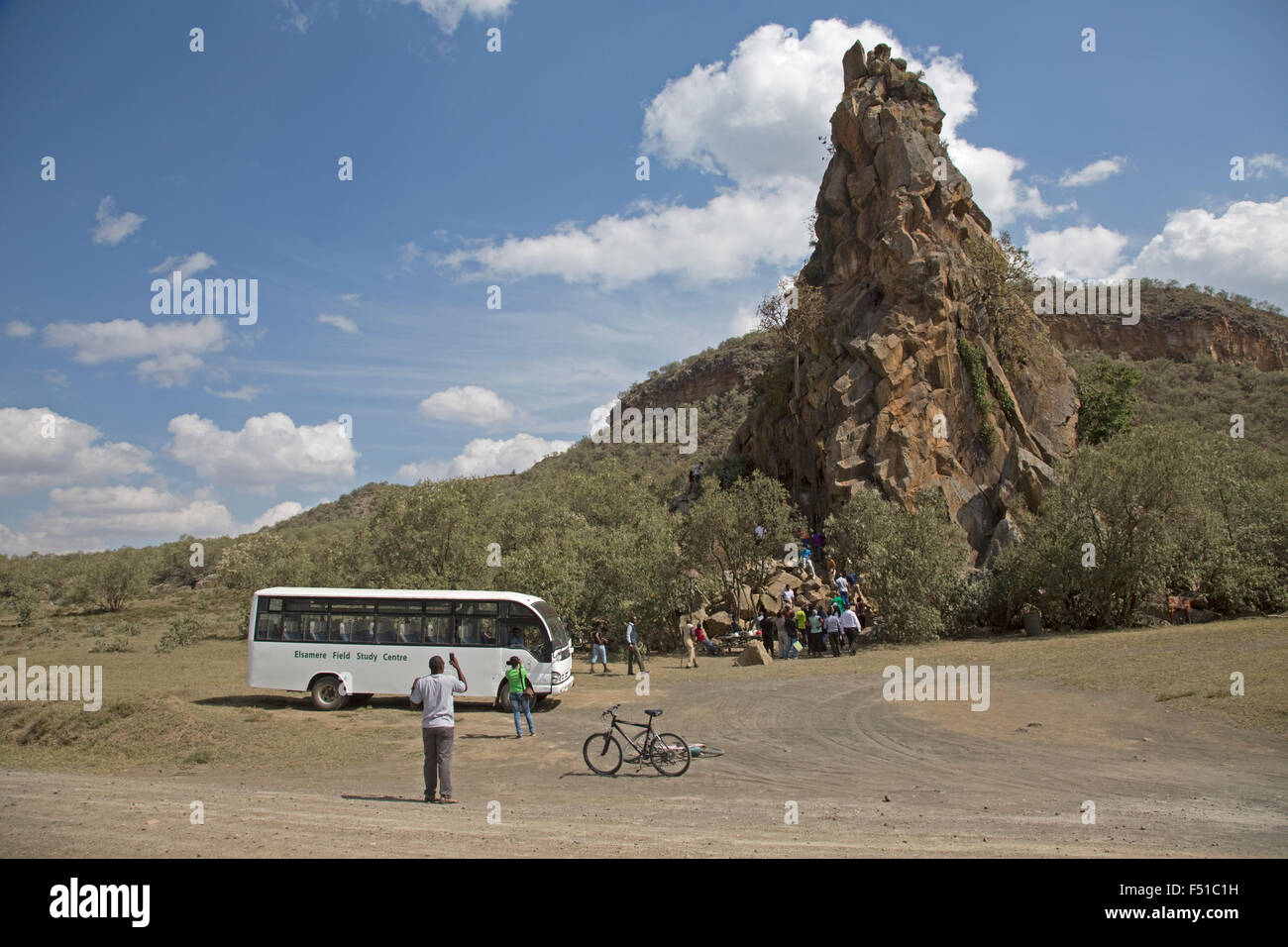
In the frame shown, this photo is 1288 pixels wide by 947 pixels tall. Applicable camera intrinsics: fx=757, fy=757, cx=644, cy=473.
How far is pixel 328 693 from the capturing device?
19719 millimetres

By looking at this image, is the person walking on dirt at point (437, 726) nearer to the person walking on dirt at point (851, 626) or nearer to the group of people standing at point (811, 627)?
the group of people standing at point (811, 627)

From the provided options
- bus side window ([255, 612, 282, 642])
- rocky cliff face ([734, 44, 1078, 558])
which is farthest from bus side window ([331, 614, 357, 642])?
rocky cliff face ([734, 44, 1078, 558])

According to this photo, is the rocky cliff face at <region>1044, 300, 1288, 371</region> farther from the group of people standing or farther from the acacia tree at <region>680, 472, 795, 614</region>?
the group of people standing

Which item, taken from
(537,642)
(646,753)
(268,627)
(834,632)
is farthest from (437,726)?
(834,632)

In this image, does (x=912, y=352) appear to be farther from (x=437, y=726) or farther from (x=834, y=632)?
(x=437, y=726)

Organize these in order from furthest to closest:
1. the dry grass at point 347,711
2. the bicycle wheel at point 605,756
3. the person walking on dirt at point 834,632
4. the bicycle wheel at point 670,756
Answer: the person walking on dirt at point 834,632
the dry grass at point 347,711
the bicycle wheel at point 605,756
the bicycle wheel at point 670,756

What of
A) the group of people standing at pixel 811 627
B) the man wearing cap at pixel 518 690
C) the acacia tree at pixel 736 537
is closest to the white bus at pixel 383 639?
Result: the man wearing cap at pixel 518 690

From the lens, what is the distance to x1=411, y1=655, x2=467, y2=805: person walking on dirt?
35.0 feet

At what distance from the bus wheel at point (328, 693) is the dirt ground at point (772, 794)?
1.47 meters

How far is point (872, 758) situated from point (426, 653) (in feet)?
37.5

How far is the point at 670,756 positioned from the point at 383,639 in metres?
10.2

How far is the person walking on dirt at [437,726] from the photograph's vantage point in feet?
35.0

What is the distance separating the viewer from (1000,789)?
1087cm
